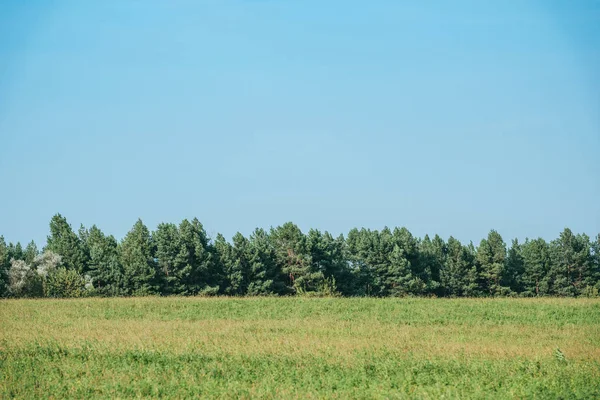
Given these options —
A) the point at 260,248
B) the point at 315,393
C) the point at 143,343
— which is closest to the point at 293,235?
the point at 260,248

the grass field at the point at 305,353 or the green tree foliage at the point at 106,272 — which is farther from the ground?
the green tree foliage at the point at 106,272

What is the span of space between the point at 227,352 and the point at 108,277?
157 ft

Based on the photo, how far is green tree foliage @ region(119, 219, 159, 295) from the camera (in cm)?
6377

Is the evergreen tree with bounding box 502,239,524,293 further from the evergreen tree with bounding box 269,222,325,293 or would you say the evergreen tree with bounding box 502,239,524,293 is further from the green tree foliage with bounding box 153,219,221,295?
the green tree foliage with bounding box 153,219,221,295

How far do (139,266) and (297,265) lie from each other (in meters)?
16.4

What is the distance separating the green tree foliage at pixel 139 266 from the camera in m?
63.8

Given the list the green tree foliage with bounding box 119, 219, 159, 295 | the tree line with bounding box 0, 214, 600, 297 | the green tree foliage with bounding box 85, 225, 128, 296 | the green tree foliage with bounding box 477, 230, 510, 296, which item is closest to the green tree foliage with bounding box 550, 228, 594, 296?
the tree line with bounding box 0, 214, 600, 297

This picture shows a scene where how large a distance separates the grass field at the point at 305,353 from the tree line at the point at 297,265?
63.9 ft

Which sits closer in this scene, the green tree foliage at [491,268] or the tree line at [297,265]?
the tree line at [297,265]

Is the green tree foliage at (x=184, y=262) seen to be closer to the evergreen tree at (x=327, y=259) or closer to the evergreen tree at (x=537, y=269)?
the evergreen tree at (x=327, y=259)

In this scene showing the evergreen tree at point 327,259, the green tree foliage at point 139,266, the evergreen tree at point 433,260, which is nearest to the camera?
the green tree foliage at point 139,266

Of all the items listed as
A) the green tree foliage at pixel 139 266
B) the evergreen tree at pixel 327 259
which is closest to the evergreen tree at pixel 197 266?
the green tree foliage at pixel 139 266

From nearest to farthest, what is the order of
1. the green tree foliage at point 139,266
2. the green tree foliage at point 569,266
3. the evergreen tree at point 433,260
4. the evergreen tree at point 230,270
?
the green tree foliage at point 139,266
the evergreen tree at point 230,270
the evergreen tree at point 433,260
the green tree foliage at point 569,266

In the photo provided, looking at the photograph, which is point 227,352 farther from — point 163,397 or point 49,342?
point 49,342
